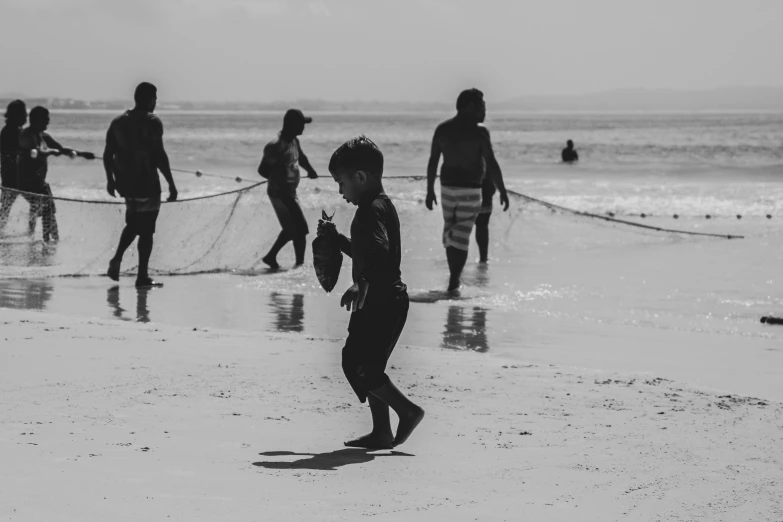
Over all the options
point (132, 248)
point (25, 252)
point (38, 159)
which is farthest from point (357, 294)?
point (38, 159)

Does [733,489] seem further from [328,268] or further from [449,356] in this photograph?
[449,356]

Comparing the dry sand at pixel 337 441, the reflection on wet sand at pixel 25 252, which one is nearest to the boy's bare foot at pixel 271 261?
the reflection on wet sand at pixel 25 252

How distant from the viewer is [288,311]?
7883 millimetres

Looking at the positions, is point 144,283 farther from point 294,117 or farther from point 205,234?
point 205,234

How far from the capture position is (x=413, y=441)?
13.8 ft

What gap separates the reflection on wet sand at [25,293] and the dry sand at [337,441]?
1.90m

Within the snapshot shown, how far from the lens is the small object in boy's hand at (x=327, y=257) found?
382cm

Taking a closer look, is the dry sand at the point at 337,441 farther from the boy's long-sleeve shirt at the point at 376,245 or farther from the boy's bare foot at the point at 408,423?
the boy's long-sleeve shirt at the point at 376,245

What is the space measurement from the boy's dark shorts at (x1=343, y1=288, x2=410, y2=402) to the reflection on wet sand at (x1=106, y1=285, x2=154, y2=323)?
3465 mm

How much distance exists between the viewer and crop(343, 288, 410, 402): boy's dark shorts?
3957 millimetres

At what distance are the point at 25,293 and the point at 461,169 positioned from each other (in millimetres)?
3523

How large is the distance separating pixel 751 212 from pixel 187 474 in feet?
52.6

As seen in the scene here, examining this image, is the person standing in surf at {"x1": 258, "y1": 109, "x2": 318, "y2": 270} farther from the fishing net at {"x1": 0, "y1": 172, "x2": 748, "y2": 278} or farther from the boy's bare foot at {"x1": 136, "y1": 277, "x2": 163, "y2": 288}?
the boy's bare foot at {"x1": 136, "y1": 277, "x2": 163, "y2": 288}

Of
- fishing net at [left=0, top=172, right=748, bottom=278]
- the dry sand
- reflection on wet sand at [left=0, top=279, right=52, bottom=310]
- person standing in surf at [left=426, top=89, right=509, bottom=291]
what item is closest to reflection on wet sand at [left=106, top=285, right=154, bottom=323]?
reflection on wet sand at [left=0, top=279, right=52, bottom=310]
